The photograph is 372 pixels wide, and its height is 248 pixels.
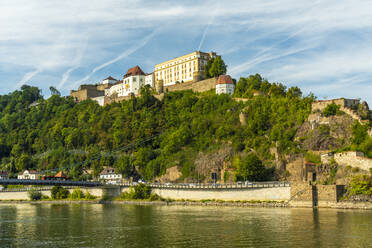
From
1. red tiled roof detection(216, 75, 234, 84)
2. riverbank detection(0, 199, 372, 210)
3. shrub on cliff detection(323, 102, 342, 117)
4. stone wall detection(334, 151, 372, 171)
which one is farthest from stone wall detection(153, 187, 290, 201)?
red tiled roof detection(216, 75, 234, 84)

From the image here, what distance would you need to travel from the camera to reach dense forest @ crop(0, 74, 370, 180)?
2837 inches

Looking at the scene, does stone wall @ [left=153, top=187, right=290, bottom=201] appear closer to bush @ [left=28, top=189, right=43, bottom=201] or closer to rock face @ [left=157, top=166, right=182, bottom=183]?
rock face @ [left=157, top=166, right=182, bottom=183]

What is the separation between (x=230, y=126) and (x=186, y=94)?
21.1 meters

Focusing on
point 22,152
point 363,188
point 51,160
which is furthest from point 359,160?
point 22,152

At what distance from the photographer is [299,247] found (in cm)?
3031

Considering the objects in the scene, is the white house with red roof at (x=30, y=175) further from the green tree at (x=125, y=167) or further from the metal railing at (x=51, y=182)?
the metal railing at (x=51, y=182)

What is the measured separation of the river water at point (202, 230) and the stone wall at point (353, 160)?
764cm

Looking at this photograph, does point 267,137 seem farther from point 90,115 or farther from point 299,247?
point 90,115

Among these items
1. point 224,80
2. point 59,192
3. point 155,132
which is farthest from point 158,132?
point 59,192

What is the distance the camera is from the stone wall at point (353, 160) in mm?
53688

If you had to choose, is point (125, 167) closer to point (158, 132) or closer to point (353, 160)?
point (158, 132)

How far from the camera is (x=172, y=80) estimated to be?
359ft

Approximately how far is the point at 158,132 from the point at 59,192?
22.4 meters

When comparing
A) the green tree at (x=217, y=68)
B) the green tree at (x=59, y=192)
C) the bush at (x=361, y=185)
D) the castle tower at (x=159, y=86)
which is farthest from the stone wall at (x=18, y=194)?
the bush at (x=361, y=185)
